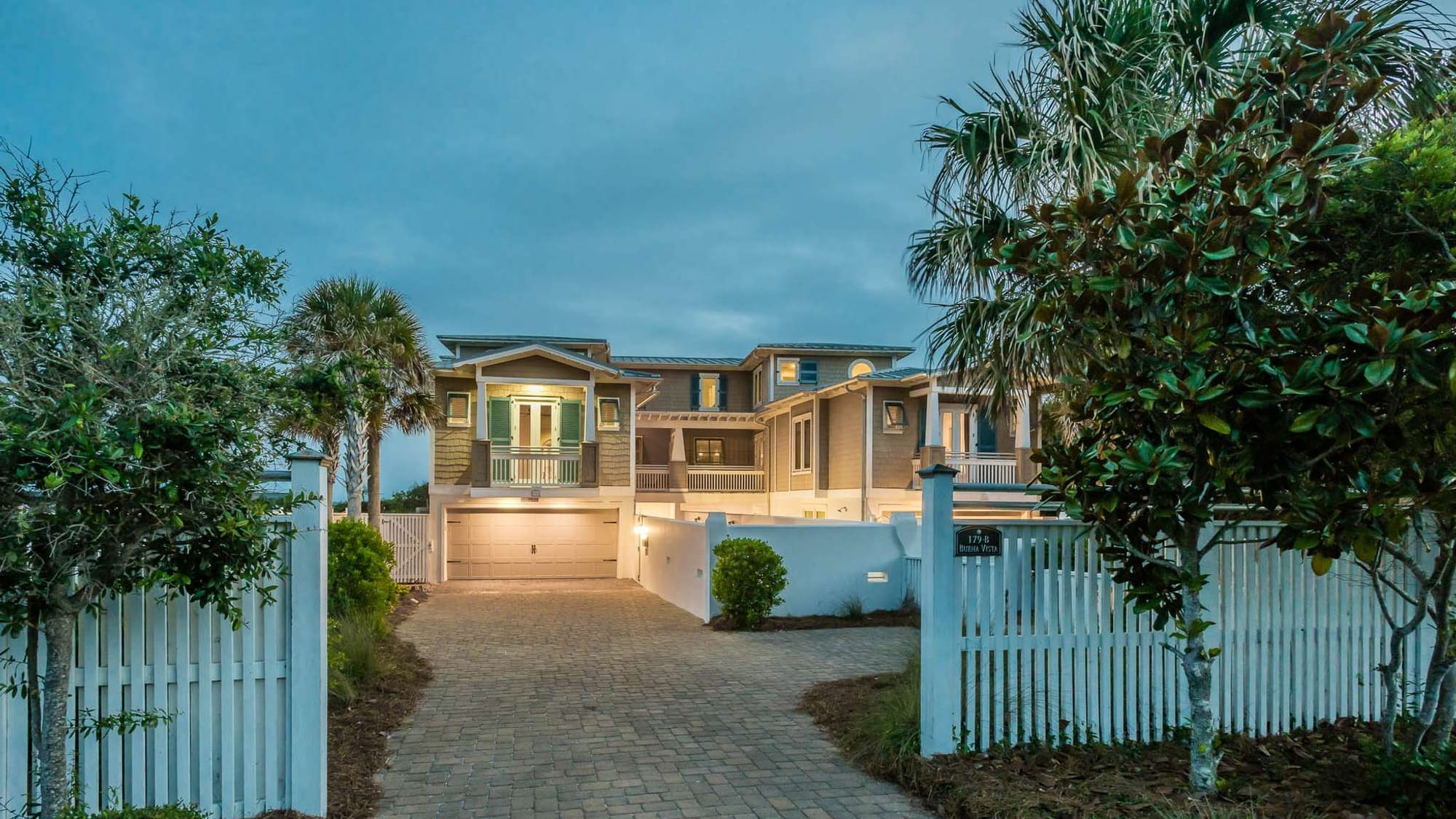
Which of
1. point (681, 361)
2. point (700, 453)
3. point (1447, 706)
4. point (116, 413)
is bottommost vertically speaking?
point (1447, 706)

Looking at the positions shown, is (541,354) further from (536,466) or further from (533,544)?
(533,544)

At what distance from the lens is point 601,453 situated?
67.2ft

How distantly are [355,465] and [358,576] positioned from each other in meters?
6.14

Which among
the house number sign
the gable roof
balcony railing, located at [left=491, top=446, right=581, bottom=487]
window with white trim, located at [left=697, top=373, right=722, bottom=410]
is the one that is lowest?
balcony railing, located at [left=491, top=446, right=581, bottom=487]

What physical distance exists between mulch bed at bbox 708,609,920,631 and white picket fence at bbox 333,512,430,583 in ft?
29.5

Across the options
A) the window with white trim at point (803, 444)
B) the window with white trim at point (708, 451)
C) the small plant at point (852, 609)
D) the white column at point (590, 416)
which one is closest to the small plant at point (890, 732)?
the small plant at point (852, 609)

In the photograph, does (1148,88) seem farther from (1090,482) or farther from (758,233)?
(758,233)

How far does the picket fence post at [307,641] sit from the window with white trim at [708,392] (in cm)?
2521

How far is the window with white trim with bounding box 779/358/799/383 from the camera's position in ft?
91.7

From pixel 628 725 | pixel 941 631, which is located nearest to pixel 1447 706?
pixel 941 631

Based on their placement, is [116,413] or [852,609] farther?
[852,609]

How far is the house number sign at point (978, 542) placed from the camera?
19.0 ft

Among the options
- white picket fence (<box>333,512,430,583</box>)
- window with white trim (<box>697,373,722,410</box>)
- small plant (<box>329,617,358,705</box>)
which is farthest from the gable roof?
small plant (<box>329,617,358,705</box>)

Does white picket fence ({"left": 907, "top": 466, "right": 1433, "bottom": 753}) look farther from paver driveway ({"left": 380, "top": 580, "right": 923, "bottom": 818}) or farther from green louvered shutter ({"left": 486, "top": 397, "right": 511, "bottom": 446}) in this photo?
green louvered shutter ({"left": 486, "top": 397, "right": 511, "bottom": 446})
